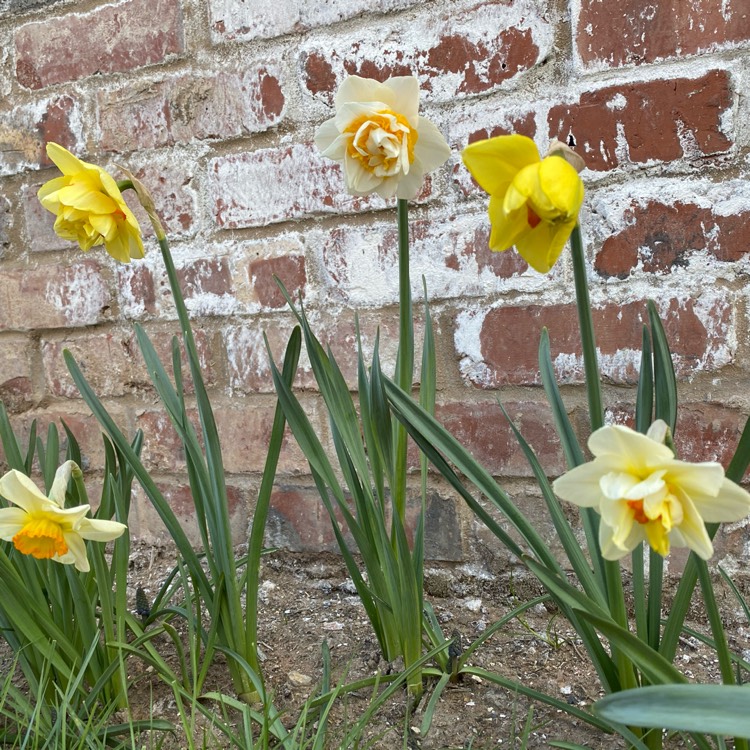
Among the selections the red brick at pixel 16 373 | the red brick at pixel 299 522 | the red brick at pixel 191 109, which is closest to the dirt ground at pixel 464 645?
the red brick at pixel 299 522

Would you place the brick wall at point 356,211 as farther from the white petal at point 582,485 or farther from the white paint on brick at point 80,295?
the white petal at point 582,485

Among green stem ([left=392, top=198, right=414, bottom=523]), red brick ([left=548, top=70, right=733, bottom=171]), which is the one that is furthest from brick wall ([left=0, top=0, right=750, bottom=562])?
green stem ([left=392, top=198, right=414, bottom=523])

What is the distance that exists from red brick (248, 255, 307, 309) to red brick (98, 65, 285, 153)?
200mm

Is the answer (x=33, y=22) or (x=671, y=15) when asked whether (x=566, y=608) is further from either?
(x=33, y=22)

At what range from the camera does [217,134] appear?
1154mm

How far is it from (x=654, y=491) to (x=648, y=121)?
2.17 feet

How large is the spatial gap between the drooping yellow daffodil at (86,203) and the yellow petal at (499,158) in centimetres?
35

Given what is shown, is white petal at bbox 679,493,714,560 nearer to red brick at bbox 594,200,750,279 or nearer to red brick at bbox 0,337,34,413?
red brick at bbox 594,200,750,279

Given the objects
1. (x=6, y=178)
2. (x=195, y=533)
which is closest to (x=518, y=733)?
(x=195, y=533)

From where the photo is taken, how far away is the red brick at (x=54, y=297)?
1.25 meters

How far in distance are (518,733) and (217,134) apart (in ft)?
3.01

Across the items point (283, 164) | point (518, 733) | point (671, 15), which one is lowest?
point (518, 733)

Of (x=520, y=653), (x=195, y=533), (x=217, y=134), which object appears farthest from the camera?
(x=195, y=533)

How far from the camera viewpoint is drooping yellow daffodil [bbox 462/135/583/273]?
448 mm
